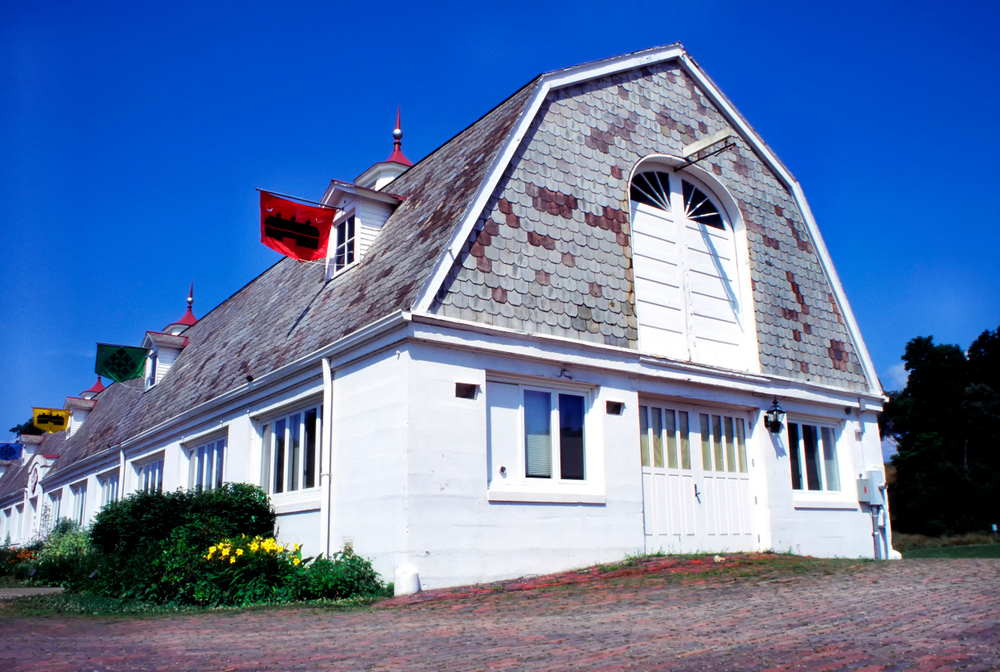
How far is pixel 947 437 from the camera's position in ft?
171

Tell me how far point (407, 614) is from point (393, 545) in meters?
1.92

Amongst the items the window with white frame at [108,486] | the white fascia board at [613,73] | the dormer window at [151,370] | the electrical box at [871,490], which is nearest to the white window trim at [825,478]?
the electrical box at [871,490]

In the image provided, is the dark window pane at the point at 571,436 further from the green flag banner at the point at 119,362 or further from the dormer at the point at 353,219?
the green flag banner at the point at 119,362

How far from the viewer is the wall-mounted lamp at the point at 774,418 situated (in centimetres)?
1425

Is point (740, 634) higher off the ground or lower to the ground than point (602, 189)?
lower

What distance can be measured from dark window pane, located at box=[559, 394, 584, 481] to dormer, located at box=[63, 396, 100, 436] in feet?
89.0

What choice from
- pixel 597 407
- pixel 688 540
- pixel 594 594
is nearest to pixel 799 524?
pixel 688 540

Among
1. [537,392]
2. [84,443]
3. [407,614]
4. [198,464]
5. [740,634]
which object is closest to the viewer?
[740,634]

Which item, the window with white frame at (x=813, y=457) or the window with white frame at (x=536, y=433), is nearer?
the window with white frame at (x=536, y=433)

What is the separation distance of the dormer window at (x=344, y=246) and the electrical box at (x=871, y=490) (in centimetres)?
1028

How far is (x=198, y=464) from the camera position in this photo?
57.4ft

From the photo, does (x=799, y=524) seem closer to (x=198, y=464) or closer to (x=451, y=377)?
(x=451, y=377)

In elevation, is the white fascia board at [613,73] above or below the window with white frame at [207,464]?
above

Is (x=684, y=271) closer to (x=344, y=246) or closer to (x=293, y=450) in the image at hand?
(x=344, y=246)
